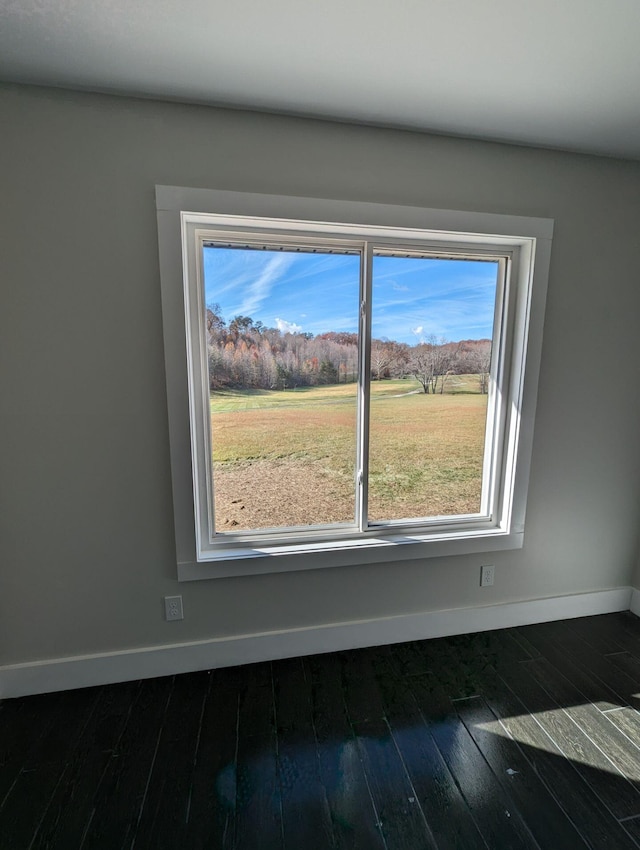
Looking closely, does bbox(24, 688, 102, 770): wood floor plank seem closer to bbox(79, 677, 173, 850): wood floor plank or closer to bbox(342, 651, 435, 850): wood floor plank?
bbox(79, 677, 173, 850): wood floor plank

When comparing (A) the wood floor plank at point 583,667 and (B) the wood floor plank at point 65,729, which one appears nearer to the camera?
(B) the wood floor plank at point 65,729

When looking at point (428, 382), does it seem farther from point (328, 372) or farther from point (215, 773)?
point (215, 773)

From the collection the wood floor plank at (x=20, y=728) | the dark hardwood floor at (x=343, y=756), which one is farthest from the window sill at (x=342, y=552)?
the wood floor plank at (x=20, y=728)

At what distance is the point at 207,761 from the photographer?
1382 mm

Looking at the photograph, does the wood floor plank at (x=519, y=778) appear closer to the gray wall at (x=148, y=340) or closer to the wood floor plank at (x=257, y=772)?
the gray wall at (x=148, y=340)

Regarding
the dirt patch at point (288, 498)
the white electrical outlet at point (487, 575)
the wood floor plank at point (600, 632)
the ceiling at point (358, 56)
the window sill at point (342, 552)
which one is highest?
the ceiling at point (358, 56)

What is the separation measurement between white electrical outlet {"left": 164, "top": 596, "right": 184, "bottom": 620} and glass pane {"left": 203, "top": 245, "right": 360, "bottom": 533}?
402 mm

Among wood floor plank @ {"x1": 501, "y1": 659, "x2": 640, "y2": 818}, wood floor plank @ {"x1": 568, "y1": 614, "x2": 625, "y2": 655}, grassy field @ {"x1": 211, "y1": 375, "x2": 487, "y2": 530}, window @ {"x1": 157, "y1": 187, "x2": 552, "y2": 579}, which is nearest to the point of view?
wood floor plank @ {"x1": 501, "y1": 659, "x2": 640, "y2": 818}

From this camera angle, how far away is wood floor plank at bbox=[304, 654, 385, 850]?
117 cm

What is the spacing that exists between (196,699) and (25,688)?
0.76m

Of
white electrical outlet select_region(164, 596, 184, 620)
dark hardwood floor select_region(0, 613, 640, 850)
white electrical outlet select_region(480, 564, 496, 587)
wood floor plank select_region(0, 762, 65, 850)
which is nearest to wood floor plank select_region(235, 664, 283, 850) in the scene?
dark hardwood floor select_region(0, 613, 640, 850)

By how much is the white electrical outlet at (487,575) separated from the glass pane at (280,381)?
2.96 ft

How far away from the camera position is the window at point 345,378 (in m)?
1.66

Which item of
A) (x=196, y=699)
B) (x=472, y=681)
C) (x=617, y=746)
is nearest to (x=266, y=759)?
(x=196, y=699)
